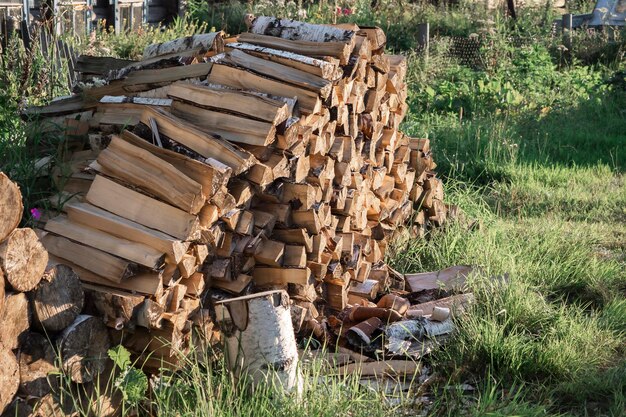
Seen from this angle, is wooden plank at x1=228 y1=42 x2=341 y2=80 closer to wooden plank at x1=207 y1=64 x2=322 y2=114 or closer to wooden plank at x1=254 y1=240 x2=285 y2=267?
wooden plank at x1=207 y1=64 x2=322 y2=114

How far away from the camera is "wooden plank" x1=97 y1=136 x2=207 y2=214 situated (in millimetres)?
3727

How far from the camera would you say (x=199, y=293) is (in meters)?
3.88

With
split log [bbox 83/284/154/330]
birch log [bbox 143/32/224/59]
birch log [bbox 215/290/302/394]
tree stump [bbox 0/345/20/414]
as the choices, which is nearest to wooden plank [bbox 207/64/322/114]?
birch log [bbox 143/32/224/59]

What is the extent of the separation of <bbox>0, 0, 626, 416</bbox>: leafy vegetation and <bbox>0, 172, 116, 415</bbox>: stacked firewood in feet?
0.58

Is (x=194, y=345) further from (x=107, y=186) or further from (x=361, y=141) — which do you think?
(x=361, y=141)

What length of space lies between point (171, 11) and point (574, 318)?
10.9m

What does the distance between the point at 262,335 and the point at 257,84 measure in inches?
54.8

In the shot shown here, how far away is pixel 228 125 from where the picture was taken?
4.19 metres

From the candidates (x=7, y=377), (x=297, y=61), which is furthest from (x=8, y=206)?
(x=297, y=61)

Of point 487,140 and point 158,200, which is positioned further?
point 487,140

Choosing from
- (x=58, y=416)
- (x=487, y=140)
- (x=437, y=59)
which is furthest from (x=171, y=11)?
(x=58, y=416)

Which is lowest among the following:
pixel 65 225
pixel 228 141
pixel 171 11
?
pixel 171 11

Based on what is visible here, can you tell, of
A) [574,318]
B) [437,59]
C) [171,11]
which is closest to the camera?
[574,318]

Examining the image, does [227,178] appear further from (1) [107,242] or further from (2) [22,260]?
(2) [22,260]
